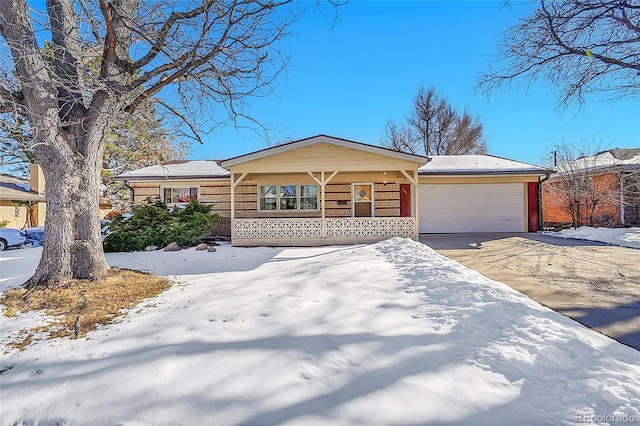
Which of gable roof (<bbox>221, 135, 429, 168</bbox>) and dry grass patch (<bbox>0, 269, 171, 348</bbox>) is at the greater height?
gable roof (<bbox>221, 135, 429, 168</bbox>)

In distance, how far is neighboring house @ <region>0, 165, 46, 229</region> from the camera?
51.9 ft

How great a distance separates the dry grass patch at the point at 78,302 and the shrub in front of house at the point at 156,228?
4.45m

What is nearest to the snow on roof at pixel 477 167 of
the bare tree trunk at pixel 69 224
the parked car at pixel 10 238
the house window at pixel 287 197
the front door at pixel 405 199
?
the front door at pixel 405 199

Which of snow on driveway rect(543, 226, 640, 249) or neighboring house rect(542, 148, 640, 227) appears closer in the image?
snow on driveway rect(543, 226, 640, 249)

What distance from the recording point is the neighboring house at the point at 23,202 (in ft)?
51.9

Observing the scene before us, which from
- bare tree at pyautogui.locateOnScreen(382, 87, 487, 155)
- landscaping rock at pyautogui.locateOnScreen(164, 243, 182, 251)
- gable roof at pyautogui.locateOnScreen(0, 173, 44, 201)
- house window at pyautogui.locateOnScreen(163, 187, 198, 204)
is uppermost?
bare tree at pyautogui.locateOnScreen(382, 87, 487, 155)

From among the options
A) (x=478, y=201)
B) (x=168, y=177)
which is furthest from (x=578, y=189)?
(x=168, y=177)

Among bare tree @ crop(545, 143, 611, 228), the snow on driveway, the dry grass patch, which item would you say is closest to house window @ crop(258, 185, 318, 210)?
the dry grass patch

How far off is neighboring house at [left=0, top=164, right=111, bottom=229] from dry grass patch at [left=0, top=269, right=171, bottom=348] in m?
15.8

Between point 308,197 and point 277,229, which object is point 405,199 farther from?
point 277,229

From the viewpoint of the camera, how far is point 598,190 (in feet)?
45.8

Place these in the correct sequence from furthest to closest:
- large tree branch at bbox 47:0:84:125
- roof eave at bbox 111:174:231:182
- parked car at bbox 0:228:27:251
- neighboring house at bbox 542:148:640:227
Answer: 1. neighboring house at bbox 542:148:640:227
2. roof eave at bbox 111:174:231:182
3. parked car at bbox 0:228:27:251
4. large tree branch at bbox 47:0:84:125

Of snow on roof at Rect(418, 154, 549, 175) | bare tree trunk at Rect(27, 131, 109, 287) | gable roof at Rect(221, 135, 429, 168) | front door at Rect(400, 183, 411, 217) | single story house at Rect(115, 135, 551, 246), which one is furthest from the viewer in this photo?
front door at Rect(400, 183, 411, 217)

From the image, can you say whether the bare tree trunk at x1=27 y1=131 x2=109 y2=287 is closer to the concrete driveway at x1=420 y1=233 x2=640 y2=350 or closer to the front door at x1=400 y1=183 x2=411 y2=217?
the concrete driveway at x1=420 y1=233 x2=640 y2=350
